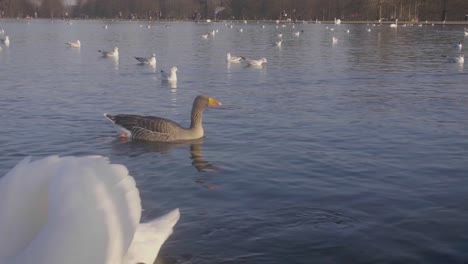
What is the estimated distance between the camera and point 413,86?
20.0 metres

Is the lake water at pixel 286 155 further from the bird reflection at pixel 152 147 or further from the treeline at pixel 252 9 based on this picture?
the treeline at pixel 252 9

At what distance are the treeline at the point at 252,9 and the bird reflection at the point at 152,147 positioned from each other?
9992 cm

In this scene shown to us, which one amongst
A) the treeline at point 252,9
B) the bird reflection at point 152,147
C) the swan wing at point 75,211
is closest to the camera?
the swan wing at point 75,211

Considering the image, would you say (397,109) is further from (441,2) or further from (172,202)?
(441,2)

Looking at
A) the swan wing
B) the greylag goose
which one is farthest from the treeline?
the swan wing

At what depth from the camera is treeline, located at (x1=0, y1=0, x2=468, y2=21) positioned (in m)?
116

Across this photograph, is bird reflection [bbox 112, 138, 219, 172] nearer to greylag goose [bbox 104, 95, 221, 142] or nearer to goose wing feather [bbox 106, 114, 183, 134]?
greylag goose [bbox 104, 95, 221, 142]

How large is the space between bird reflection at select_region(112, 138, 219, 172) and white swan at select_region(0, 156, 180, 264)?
8.03 m

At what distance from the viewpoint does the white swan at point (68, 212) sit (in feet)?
6.25

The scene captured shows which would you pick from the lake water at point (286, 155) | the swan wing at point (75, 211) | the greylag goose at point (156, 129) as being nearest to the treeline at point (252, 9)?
the lake water at point (286, 155)

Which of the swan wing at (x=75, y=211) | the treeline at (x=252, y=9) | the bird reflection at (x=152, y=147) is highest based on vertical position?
the treeline at (x=252, y=9)

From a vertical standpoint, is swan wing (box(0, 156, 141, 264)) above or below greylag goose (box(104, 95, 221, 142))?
above

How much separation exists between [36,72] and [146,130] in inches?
541

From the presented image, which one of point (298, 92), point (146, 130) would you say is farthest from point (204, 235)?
point (298, 92)
